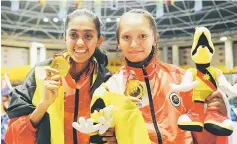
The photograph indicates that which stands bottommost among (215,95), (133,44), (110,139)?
(110,139)

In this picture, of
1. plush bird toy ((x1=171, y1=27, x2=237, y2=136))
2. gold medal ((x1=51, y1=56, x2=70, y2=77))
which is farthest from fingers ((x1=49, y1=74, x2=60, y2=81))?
plush bird toy ((x1=171, y1=27, x2=237, y2=136))

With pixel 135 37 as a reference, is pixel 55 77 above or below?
below

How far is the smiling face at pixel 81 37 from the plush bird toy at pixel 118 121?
0.20m

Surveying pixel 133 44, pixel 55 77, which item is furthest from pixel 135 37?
pixel 55 77

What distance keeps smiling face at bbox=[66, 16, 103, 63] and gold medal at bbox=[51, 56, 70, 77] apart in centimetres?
5

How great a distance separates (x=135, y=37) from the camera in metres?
0.90

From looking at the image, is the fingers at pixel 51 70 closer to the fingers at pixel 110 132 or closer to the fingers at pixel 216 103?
the fingers at pixel 110 132

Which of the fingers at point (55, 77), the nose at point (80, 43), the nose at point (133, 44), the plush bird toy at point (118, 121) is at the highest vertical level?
the nose at point (80, 43)

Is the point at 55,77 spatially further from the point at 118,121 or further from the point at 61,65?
the point at 118,121

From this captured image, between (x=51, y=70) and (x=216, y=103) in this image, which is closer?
(x=216, y=103)

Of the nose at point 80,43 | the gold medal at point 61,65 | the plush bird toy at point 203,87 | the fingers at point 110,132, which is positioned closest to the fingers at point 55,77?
the gold medal at point 61,65

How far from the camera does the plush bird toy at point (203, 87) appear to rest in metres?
0.81

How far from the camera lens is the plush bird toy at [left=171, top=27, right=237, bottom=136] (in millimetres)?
812

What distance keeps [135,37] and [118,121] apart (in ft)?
0.75
